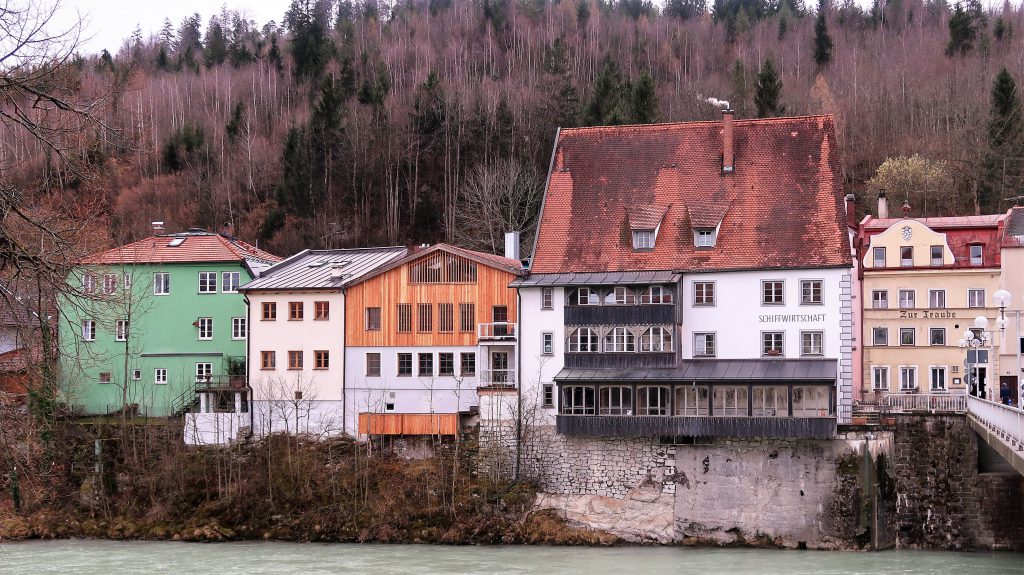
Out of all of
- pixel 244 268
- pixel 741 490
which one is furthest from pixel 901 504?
pixel 244 268

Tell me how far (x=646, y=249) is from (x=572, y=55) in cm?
6409

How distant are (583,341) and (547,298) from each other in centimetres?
232

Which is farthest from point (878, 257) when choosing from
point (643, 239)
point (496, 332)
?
point (496, 332)

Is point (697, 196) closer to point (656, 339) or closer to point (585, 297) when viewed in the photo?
point (585, 297)

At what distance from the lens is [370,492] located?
46.7 metres

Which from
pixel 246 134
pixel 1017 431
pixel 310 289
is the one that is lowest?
pixel 1017 431

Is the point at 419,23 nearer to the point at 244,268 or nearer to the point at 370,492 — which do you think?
the point at 244,268

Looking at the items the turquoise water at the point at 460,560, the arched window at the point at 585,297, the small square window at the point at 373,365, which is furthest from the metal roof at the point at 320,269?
the turquoise water at the point at 460,560

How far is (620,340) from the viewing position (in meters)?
45.8

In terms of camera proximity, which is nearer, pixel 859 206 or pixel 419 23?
pixel 859 206

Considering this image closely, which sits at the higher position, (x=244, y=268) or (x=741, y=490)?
(x=244, y=268)

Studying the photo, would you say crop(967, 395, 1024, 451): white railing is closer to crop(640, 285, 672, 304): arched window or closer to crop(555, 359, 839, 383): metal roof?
crop(555, 359, 839, 383): metal roof

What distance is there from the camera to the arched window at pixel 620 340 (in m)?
45.7

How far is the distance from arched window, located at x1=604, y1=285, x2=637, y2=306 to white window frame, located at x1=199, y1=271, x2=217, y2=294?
20.0 metres
